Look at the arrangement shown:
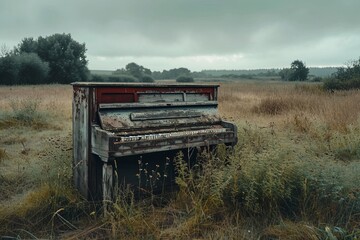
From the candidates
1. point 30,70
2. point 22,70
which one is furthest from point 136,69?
point 22,70

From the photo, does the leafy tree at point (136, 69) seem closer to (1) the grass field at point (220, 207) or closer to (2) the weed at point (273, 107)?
(2) the weed at point (273, 107)

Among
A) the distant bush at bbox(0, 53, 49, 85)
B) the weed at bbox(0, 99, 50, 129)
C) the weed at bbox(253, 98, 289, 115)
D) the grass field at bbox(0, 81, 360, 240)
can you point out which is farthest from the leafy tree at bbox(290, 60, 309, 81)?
the grass field at bbox(0, 81, 360, 240)

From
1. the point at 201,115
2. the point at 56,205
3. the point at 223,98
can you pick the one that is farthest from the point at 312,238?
the point at 223,98

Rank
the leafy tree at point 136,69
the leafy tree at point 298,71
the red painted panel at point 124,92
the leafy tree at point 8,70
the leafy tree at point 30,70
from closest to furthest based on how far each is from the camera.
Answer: the red painted panel at point 124,92, the leafy tree at point 8,70, the leafy tree at point 30,70, the leafy tree at point 298,71, the leafy tree at point 136,69

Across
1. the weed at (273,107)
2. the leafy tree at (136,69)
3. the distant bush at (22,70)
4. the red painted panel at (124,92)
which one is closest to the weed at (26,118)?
the red painted panel at (124,92)

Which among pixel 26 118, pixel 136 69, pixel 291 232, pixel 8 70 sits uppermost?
pixel 136 69

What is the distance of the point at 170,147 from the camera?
12.2ft

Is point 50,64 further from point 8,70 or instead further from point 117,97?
point 117,97

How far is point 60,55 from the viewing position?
43.0m

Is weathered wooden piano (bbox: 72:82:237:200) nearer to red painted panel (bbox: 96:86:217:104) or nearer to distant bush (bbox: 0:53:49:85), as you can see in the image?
red painted panel (bbox: 96:86:217:104)

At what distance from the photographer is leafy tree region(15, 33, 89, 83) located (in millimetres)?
42750

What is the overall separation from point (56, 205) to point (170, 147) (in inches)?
56.9

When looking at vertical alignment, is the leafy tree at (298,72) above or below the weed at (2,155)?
above

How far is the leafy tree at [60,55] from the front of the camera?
4275 cm
